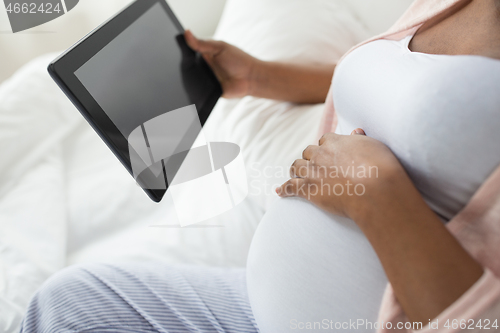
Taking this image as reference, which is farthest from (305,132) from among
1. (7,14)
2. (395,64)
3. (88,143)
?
(7,14)

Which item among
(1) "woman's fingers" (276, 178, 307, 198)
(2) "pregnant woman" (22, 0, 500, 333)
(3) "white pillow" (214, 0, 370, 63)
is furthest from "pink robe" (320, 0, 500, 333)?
(3) "white pillow" (214, 0, 370, 63)

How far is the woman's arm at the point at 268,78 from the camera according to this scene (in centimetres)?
87

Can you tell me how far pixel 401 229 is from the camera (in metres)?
0.37

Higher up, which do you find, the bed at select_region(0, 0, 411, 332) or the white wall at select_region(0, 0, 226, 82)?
the white wall at select_region(0, 0, 226, 82)

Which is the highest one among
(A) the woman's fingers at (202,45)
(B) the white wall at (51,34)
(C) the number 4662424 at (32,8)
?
(C) the number 4662424 at (32,8)

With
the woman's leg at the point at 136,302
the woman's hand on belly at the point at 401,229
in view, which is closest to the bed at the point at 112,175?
the woman's leg at the point at 136,302

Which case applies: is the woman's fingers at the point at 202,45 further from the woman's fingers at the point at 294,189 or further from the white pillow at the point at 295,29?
the woman's fingers at the point at 294,189

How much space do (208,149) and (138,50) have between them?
0.26m

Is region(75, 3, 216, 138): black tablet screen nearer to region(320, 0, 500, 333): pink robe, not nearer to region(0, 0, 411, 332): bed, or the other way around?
region(0, 0, 411, 332): bed

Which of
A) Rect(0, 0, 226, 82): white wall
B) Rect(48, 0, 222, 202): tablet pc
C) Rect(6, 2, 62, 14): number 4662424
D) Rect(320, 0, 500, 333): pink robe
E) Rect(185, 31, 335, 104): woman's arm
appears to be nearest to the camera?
Rect(320, 0, 500, 333): pink robe

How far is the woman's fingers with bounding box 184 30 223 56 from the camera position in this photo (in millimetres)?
788

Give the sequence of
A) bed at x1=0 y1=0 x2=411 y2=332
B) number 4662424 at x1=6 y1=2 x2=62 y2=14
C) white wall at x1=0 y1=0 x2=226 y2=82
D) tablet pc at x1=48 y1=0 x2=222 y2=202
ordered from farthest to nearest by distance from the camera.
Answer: white wall at x1=0 y1=0 x2=226 y2=82 → number 4662424 at x1=6 y1=2 x2=62 y2=14 → bed at x1=0 y1=0 x2=411 y2=332 → tablet pc at x1=48 y1=0 x2=222 y2=202

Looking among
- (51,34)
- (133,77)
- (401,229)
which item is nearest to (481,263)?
(401,229)

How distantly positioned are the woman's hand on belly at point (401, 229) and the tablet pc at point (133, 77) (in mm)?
313
